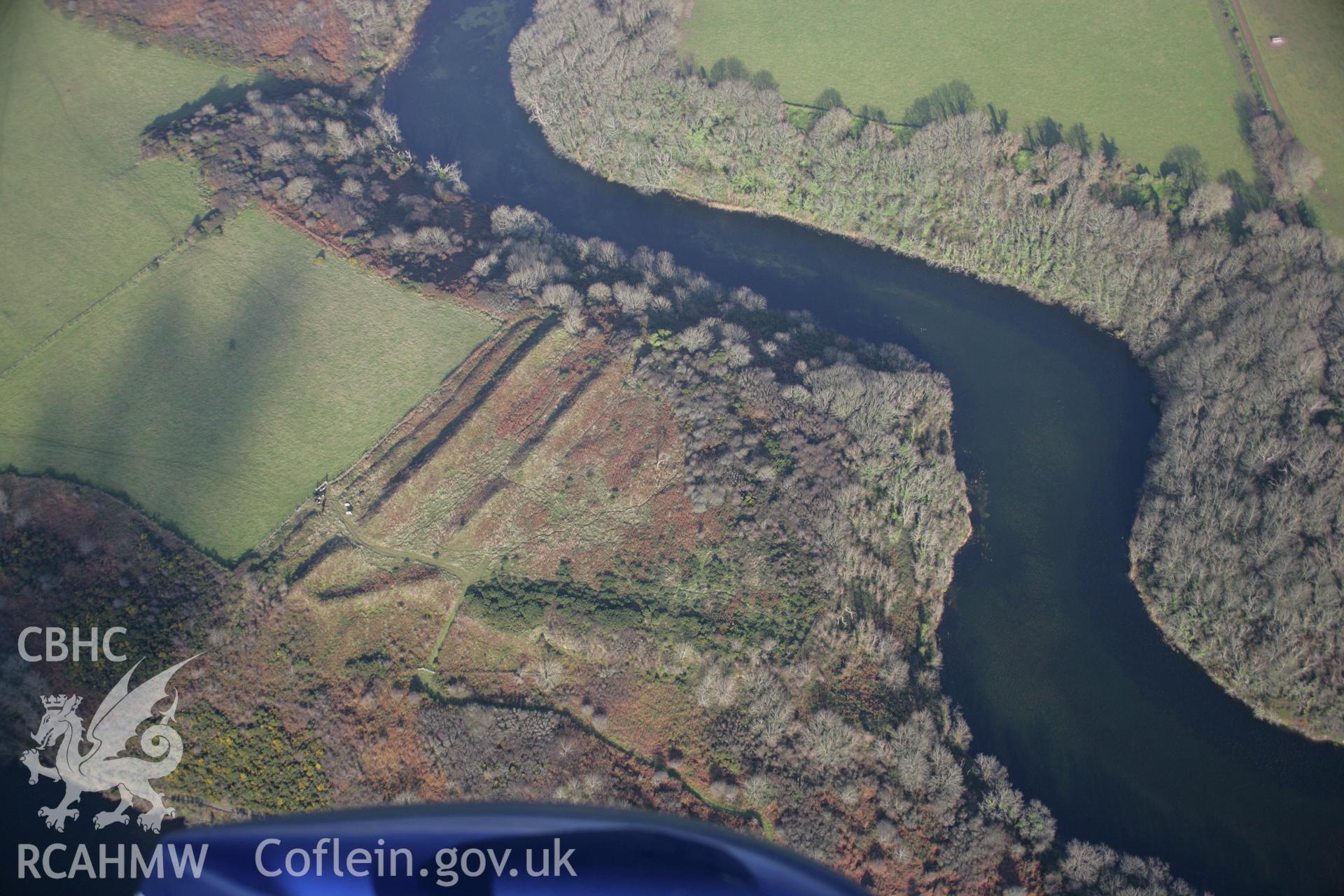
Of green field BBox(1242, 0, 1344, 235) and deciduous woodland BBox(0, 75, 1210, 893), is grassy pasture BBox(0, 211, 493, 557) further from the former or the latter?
green field BBox(1242, 0, 1344, 235)

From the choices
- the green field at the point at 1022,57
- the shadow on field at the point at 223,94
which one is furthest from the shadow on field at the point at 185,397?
the green field at the point at 1022,57

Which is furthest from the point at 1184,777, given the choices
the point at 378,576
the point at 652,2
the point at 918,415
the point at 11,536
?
the point at 652,2

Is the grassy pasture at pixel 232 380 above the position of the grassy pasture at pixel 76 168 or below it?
below

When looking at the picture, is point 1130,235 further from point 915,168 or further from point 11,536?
point 11,536

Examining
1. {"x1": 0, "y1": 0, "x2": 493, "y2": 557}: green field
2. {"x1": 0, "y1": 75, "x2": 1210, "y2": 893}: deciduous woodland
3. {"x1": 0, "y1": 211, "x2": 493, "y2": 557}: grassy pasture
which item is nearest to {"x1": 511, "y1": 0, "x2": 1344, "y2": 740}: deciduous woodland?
{"x1": 0, "y1": 75, "x2": 1210, "y2": 893}: deciduous woodland

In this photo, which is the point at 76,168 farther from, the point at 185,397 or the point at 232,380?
the point at 232,380

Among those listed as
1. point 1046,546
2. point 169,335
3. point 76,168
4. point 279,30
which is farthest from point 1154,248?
point 76,168

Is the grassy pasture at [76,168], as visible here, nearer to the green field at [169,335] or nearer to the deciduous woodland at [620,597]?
the green field at [169,335]
